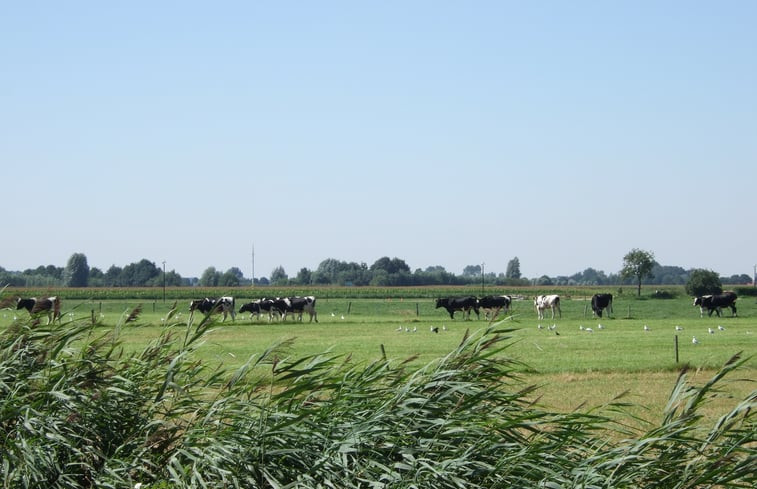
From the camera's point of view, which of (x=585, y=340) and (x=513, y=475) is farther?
(x=585, y=340)

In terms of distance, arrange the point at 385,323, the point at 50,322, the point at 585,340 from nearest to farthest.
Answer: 1. the point at 50,322
2. the point at 585,340
3. the point at 385,323

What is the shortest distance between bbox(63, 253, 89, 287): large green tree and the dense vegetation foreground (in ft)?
473

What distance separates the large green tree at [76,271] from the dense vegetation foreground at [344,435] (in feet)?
473

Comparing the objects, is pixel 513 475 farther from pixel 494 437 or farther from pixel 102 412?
pixel 102 412

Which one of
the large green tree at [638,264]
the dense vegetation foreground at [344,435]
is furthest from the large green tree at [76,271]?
the dense vegetation foreground at [344,435]

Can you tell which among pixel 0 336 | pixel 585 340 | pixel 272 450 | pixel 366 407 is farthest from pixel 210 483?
pixel 585 340

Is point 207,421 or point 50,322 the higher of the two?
point 50,322

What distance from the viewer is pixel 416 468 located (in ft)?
20.9

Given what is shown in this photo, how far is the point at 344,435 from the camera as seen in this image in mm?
6824

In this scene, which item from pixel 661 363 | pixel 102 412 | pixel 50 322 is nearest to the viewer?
pixel 102 412

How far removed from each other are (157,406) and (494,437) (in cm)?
298

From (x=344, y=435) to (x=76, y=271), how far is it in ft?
496

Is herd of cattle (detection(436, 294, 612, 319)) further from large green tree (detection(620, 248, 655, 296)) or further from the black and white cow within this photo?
large green tree (detection(620, 248, 655, 296))

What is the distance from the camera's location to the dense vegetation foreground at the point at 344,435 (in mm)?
6523
